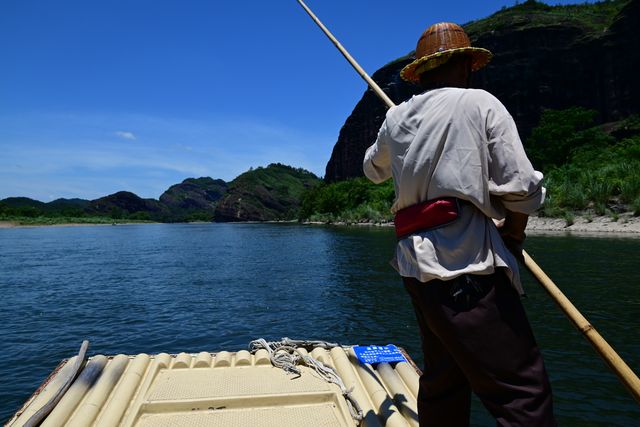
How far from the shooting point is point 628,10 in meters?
75.9

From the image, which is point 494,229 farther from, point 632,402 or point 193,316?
point 193,316

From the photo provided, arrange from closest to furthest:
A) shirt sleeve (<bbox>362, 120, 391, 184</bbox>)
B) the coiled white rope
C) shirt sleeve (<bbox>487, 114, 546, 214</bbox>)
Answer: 1. shirt sleeve (<bbox>487, 114, 546, 214</bbox>)
2. shirt sleeve (<bbox>362, 120, 391, 184</bbox>)
3. the coiled white rope

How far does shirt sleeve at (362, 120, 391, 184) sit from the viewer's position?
2.67 m

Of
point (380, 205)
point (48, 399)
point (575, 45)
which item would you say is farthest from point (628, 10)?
point (48, 399)

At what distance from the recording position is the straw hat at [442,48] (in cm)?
249

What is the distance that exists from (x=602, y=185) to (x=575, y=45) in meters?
63.2

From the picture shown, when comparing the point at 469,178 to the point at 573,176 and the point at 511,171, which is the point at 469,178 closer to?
the point at 511,171

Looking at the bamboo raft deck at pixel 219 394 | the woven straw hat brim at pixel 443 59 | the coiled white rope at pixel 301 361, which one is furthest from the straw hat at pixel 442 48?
the coiled white rope at pixel 301 361

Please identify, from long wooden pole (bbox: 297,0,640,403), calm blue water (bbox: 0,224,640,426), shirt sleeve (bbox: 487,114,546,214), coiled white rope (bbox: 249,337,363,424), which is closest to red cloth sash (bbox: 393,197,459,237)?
shirt sleeve (bbox: 487,114,546,214)

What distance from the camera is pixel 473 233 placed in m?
2.23

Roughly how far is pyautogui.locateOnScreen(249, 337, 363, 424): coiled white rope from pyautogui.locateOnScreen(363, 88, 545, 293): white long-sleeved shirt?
7.71 ft

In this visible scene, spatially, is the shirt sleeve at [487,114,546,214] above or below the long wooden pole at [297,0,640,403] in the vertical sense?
above

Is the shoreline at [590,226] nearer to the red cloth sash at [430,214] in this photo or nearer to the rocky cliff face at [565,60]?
the red cloth sash at [430,214]

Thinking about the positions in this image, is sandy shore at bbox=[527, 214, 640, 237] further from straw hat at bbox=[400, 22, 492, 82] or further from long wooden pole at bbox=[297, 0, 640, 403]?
straw hat at bbox=[400, 22, 492, 82]
